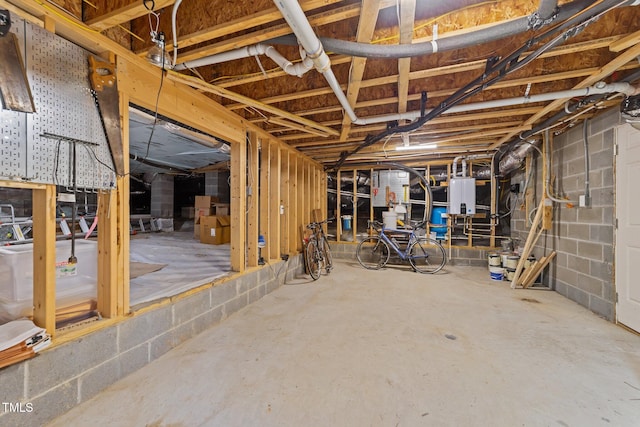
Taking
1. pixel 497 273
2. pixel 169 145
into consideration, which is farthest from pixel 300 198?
pixel 497 273

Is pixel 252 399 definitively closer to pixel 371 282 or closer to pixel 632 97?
pixel 371 282

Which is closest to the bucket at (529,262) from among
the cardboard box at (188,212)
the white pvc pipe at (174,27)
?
the white pvc pipe at (174,27)

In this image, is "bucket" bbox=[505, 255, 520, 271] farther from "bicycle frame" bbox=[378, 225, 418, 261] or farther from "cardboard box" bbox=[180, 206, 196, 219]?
"cardboard box" bbox=[180, 206, 196, 219]

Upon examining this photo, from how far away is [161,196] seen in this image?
7.55 metres

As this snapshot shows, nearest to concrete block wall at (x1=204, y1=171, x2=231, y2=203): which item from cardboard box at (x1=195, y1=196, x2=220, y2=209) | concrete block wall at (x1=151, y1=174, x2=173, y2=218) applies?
cardboard box at (x1=195, y1=196, x2=220, y2=209)

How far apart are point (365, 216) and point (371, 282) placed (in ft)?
11.3

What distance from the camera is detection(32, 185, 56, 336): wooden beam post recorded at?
139cm

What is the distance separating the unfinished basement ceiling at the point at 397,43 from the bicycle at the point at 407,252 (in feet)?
7.75

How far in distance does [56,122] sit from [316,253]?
350 centimetres

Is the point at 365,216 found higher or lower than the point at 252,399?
higher

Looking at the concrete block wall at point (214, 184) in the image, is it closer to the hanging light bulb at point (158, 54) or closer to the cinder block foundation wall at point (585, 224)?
the hanging light bulb at point (158, 54)

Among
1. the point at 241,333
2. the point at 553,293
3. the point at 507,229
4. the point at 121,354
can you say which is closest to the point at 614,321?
the point at 553,293

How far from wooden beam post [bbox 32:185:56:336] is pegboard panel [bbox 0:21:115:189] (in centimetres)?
14

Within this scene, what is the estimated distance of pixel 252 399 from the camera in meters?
1.52
